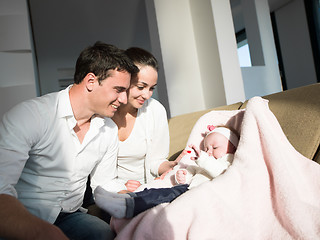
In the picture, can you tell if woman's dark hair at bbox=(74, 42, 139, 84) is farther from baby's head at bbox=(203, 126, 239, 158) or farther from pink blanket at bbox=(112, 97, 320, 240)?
pink blanket at bbox=(112, 97, 320, 240)

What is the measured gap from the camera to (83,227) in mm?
1122

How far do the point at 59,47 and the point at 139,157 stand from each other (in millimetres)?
4274

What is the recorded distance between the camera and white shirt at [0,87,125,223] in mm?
1020

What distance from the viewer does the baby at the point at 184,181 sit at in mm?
997

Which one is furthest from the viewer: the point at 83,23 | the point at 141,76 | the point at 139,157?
the point at 83,23

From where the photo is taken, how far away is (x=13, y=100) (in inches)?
97.2

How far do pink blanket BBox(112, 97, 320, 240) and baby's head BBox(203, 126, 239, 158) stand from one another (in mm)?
238

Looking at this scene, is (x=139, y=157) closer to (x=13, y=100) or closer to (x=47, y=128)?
(x=47, y=128)

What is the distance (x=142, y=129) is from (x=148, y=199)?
697 millimetres

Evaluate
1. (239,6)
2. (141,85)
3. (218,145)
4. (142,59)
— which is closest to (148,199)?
(218,145)

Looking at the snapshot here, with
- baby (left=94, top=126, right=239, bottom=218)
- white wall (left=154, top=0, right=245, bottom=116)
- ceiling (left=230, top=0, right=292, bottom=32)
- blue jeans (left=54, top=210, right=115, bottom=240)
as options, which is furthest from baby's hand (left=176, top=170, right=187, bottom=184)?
ceiling (left=230, top=0, right=292, bottom=32)

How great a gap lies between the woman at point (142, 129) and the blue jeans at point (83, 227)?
43 centimetres

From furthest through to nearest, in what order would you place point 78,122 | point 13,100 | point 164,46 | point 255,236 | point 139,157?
1. point 164,46
2. point 13,100
3. point 139,157
4. point 78,122
5. point 255,236

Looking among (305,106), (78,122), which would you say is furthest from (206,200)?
(78,122)
